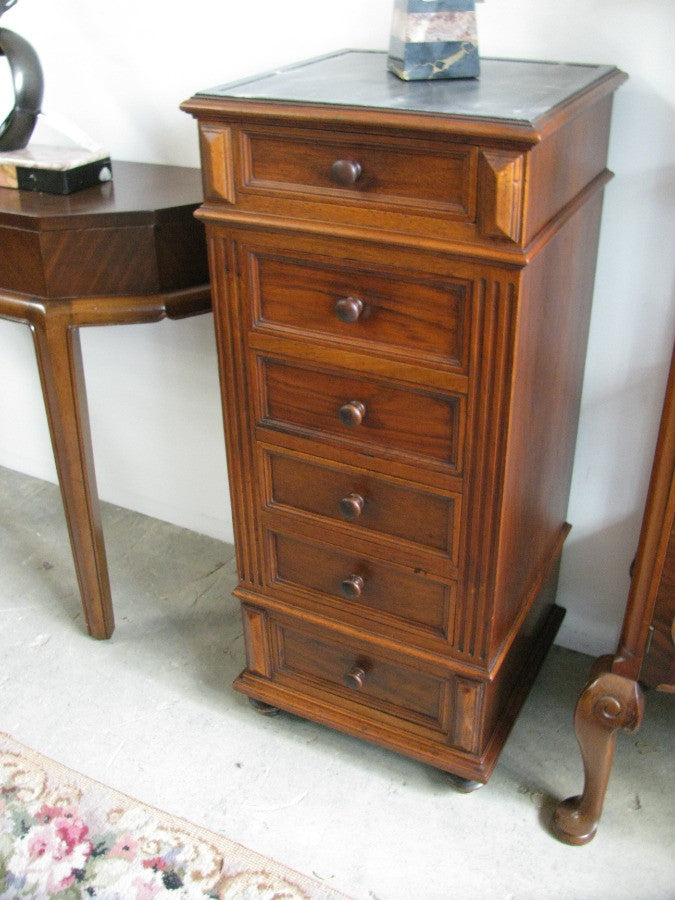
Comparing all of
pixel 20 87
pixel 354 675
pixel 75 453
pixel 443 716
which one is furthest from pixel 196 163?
pixel 443 716

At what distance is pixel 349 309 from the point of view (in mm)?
1120

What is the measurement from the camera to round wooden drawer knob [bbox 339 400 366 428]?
1.18 m

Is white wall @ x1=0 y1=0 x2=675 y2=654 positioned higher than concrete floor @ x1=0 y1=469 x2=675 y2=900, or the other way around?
white wall @ x1=0 y1=0 x2=675 y2=654

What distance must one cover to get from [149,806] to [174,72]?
1.25 m

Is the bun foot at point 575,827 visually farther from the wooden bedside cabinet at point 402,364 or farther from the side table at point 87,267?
the side table at point 87,267

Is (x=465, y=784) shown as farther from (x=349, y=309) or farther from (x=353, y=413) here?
(x=349, y=309)

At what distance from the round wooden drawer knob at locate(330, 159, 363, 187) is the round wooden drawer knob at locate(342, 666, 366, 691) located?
74cm

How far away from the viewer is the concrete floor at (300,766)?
1311mm

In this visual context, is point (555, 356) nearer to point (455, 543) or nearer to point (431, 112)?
point (455, 543)

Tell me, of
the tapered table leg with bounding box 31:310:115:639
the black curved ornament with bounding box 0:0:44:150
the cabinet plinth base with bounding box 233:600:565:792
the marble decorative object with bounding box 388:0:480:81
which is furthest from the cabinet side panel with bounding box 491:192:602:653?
the black curved ornament with bounding box 0:0:44:150

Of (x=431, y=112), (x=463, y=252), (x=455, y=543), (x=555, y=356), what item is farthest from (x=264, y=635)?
(x=431, y=112)

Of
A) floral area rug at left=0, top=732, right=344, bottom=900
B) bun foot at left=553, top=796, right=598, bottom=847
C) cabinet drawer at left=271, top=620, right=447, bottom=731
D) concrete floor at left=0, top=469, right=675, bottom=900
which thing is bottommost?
concrete floor at left=0, top=469, right=675, bottom=900

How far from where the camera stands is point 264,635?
149 cm

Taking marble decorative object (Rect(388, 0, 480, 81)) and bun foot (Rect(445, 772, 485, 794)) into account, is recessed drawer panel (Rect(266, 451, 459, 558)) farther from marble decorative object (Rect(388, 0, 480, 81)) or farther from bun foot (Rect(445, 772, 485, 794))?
marble decorative object (Rect(388, 0, 480, 81))
